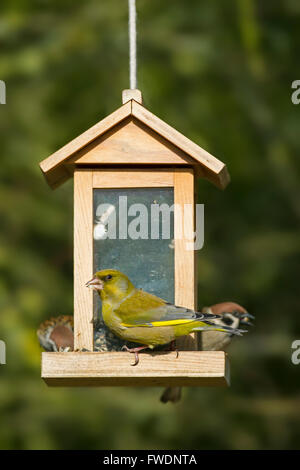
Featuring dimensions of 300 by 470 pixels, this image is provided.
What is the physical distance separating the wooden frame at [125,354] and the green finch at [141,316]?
0.10 m

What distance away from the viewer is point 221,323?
231 inches

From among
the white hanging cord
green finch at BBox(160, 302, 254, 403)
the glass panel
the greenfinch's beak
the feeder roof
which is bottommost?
green finch at BBox(160, 302, 254, 403)

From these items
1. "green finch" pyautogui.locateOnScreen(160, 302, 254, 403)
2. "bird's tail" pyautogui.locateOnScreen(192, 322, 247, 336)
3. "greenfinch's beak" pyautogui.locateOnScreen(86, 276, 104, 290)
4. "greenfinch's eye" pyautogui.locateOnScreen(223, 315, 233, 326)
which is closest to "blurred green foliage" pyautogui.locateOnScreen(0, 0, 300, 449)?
"green finch" pyautogui.locateOnScreen(160, 302, 254, 403)

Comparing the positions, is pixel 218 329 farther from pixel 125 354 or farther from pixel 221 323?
pixel 221 323

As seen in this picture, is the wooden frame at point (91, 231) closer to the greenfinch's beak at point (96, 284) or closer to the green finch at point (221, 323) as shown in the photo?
the greenfinch's beak at point (96, 284)

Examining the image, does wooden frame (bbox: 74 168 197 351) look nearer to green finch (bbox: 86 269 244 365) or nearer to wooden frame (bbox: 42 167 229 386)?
wooden frame (bbox: 42 167 229 386)

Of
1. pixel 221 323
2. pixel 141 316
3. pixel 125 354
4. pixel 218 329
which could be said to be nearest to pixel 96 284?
pixel 141 316

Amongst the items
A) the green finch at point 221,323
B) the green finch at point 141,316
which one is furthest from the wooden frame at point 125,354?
the green finch at point 221,323

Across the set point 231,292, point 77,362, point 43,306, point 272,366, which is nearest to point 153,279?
point 77,362

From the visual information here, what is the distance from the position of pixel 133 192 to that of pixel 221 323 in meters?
0.92

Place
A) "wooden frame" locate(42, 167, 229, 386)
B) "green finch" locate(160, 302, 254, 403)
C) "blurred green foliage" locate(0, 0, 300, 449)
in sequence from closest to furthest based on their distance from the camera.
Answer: "wooden frame" locate(42, 167, 229, 386) → "green finch" locate(160, 302, 254, 403) → "blurred green foliage" locate(0, 0, 300, 449)

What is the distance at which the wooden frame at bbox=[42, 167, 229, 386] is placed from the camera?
4840 mm

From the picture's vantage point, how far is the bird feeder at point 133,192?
5215 millimetres
